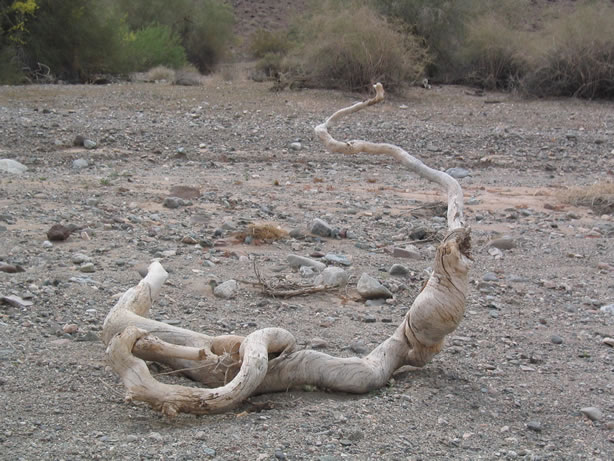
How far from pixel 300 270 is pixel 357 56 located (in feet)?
30.5

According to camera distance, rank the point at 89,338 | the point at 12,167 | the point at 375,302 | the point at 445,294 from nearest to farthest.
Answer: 1. the point at 445,294
2. the point at 89,338
3. the point at 375,302
4. the point at 12,167

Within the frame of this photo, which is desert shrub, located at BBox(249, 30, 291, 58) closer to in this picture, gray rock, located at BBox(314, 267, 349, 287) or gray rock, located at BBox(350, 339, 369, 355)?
gray rock, located at BBox(314, 267, 349, 287)

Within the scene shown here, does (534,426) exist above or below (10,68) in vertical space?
below

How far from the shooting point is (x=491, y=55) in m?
16.2

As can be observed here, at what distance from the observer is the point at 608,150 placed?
10766 millimetres

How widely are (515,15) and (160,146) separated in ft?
44.6

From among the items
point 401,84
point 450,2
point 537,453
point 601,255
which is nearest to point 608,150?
point 401,84

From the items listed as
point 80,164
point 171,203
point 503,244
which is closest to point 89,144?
point 80,164

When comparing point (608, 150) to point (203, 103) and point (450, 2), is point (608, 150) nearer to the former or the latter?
point (203, 103)

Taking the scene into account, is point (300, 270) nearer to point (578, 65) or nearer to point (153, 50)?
point (578, 65)

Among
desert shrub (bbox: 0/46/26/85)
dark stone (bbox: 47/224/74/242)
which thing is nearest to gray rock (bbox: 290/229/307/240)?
dark stone (bbox: 47/224/74/242)

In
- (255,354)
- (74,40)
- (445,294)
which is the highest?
(74,40)

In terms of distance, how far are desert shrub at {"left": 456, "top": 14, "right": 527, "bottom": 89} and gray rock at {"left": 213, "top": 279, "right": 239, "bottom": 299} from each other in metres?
12.2

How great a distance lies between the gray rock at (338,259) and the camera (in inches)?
214
